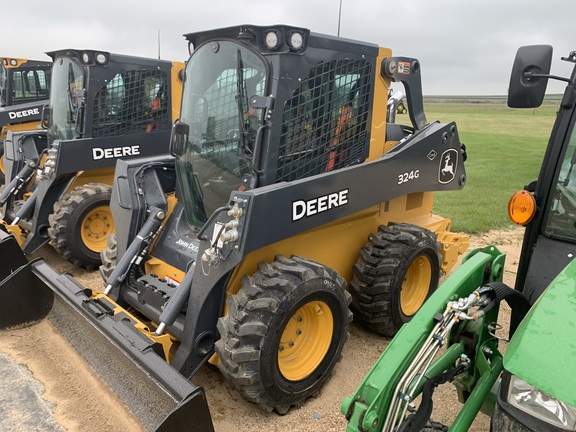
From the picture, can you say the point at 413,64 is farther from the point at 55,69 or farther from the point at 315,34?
the point at 55,69

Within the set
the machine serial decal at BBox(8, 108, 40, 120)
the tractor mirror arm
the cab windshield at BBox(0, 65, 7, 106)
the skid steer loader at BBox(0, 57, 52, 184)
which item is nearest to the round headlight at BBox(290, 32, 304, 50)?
the tractor mirror arm

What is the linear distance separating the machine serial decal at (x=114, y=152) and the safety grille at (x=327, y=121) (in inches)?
138

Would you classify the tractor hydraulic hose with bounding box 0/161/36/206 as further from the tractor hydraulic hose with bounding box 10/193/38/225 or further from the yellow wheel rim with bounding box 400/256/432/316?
the yellow wheel rim with bounding box 400/256/432/316

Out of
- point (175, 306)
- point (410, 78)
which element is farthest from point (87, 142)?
point (410, 78)

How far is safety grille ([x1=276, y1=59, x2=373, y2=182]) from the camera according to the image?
3.29m

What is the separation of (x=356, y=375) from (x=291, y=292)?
3.72ft

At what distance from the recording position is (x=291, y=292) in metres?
2.88

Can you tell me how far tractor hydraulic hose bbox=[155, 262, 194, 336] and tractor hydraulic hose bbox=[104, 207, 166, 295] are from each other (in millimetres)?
761

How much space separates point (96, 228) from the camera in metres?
5.87

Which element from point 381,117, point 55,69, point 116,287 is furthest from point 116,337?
point 55,69

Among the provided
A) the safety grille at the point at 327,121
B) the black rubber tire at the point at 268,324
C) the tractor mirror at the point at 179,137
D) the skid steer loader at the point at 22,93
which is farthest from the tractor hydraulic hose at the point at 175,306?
the skid steer loader at the point at 22,93

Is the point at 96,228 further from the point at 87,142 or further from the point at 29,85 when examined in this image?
the point at 29,85

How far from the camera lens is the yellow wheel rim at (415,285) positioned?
421cm

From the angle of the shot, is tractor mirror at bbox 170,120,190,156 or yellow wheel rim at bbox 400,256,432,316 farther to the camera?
yellow wheel rim at bbox 400,256,432,316
